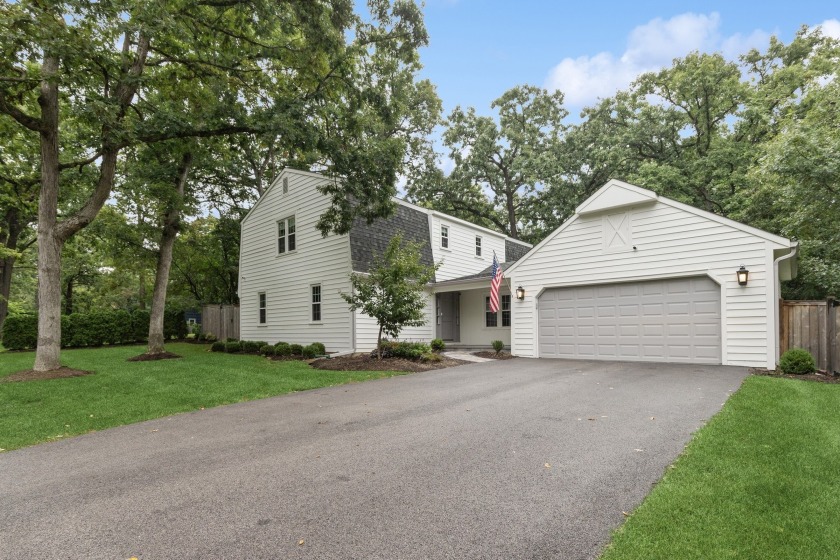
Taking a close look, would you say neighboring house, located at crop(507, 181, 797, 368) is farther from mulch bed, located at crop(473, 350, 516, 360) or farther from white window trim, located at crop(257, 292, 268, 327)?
white window trim, located at crop(257, 292, 268, 327)

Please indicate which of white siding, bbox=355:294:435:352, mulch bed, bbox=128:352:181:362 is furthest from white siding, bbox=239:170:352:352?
mulch bed, bbox=128:352:181:362

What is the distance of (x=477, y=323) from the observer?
1731cm

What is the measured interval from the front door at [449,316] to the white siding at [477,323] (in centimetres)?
24

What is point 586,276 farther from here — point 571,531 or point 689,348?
point 571,531

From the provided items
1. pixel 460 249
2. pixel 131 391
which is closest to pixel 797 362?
pixel 460 249

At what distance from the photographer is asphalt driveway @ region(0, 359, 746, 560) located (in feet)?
8.19

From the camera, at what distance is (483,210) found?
28.3 metres

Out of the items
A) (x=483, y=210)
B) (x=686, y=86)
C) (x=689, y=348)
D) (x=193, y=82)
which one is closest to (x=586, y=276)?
(x=689, y=348)

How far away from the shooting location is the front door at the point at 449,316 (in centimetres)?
1736

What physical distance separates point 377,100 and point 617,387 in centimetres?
915

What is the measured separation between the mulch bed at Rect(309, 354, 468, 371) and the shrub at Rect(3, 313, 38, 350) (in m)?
12.6

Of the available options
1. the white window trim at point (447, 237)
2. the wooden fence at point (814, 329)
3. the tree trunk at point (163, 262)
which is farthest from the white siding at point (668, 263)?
the tree trunk at point (163, 262)

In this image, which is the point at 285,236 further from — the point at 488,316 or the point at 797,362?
the point at 797,362

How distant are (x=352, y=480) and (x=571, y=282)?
10065 millimetres
